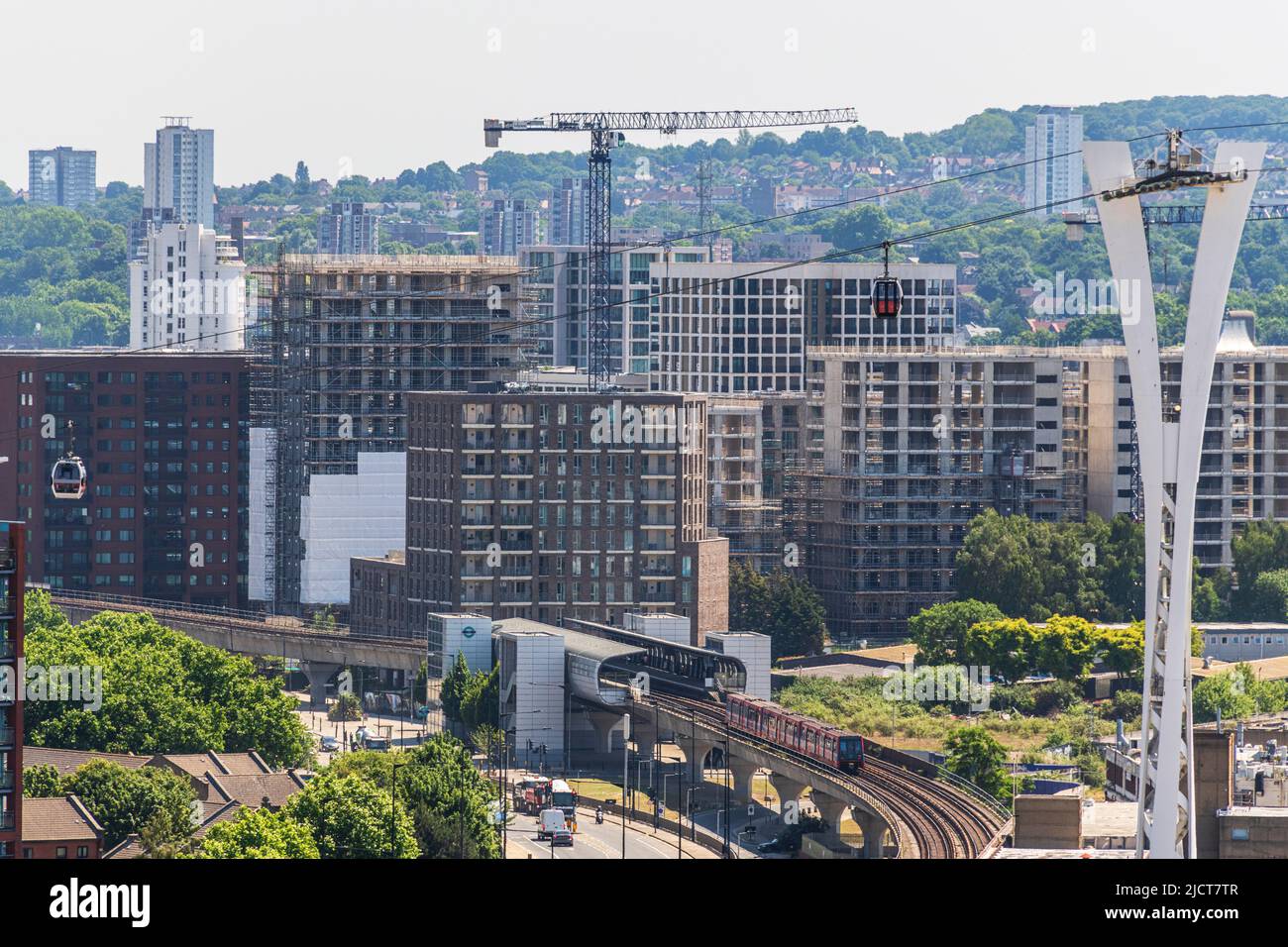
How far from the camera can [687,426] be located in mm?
123750

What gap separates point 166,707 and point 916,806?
31.1 meters

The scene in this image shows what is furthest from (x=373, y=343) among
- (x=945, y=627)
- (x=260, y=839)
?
(x=260, y=839)

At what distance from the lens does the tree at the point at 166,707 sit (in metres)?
91.0

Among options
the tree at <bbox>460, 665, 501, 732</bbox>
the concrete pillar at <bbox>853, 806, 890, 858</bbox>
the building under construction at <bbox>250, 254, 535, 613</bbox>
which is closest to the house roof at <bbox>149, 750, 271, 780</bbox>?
the tree at <bbox>460, 665, 501, 732</bbox>

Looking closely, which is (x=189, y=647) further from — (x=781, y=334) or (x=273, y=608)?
(x=781, y=334)

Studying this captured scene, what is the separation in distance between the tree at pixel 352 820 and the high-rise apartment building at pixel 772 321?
11149 cm

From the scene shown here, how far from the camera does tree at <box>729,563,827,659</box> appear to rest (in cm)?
13275

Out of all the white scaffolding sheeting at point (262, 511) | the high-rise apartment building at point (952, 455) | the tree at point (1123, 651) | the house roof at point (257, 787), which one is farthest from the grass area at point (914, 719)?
the white scaffolding sheeting at point (262, 511)

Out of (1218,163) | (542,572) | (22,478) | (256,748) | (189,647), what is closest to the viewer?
(1218,163)

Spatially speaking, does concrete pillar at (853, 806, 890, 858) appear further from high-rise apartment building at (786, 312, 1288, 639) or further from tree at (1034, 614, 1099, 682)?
high-rise apartment building at (786, 312, 1288, 639)

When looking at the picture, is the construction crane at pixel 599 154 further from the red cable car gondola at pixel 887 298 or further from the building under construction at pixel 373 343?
the red cable car gondola at pixel 887 298
